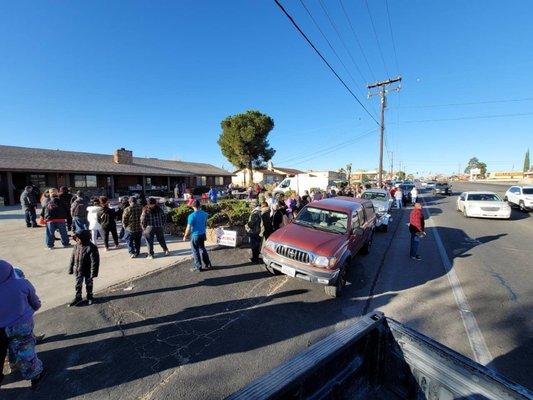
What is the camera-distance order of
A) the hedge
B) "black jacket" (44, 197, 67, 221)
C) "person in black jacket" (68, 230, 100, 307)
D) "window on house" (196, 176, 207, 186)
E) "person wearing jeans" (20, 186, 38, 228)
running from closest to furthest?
"person in black jacket" (68, 230, 100, 307)
"black jacket" (44, 197, 67, 221)
the hedge
"person wearing jeans" (20, 186, 38, 228)
"window on house" (196, 176, 207, 186)

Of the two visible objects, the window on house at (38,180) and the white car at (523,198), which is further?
the window on house at (38,180)

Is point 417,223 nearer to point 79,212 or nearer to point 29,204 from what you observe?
point 79,212

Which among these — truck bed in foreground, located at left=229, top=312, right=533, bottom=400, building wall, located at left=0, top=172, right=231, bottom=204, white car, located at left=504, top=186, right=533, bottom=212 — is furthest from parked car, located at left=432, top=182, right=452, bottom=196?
truck bed in foreground, located at left=229, top=312, right=533, bottom=400

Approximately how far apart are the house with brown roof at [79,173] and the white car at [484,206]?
25.2 metres

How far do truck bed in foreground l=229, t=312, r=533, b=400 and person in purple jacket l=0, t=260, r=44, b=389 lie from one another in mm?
2994

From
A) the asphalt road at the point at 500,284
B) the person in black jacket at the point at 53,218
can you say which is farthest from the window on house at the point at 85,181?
the asphalt road at the point at 500,284

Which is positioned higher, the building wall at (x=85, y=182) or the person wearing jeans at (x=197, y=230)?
the building wall at (x=85, y=182)

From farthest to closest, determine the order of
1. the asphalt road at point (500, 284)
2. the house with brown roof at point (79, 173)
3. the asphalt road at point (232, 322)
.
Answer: the house with brown roof at point (79, 173) < the asphalt road at point (500, 284) < the asphalt road at point (232, 322)

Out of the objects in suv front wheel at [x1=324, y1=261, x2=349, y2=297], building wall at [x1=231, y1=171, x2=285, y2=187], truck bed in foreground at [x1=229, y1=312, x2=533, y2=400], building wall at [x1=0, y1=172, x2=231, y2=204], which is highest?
building wall at [x1=231, y1=171, x2=285, y2=187]

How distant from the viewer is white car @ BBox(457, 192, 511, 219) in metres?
13.6

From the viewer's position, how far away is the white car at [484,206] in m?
13.6

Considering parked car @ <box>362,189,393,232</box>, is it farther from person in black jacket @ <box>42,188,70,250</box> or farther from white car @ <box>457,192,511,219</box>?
person in black jacket @ <box>42,188,70,250</box>

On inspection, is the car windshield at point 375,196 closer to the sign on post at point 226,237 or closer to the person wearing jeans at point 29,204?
the sign on post at point 226,237

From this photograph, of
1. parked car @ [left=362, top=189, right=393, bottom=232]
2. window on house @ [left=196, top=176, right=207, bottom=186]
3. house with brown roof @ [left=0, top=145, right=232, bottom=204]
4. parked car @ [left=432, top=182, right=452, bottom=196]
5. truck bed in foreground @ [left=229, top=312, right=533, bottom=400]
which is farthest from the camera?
window on house @ [left=196, top=176, right=207, bottom=186]
